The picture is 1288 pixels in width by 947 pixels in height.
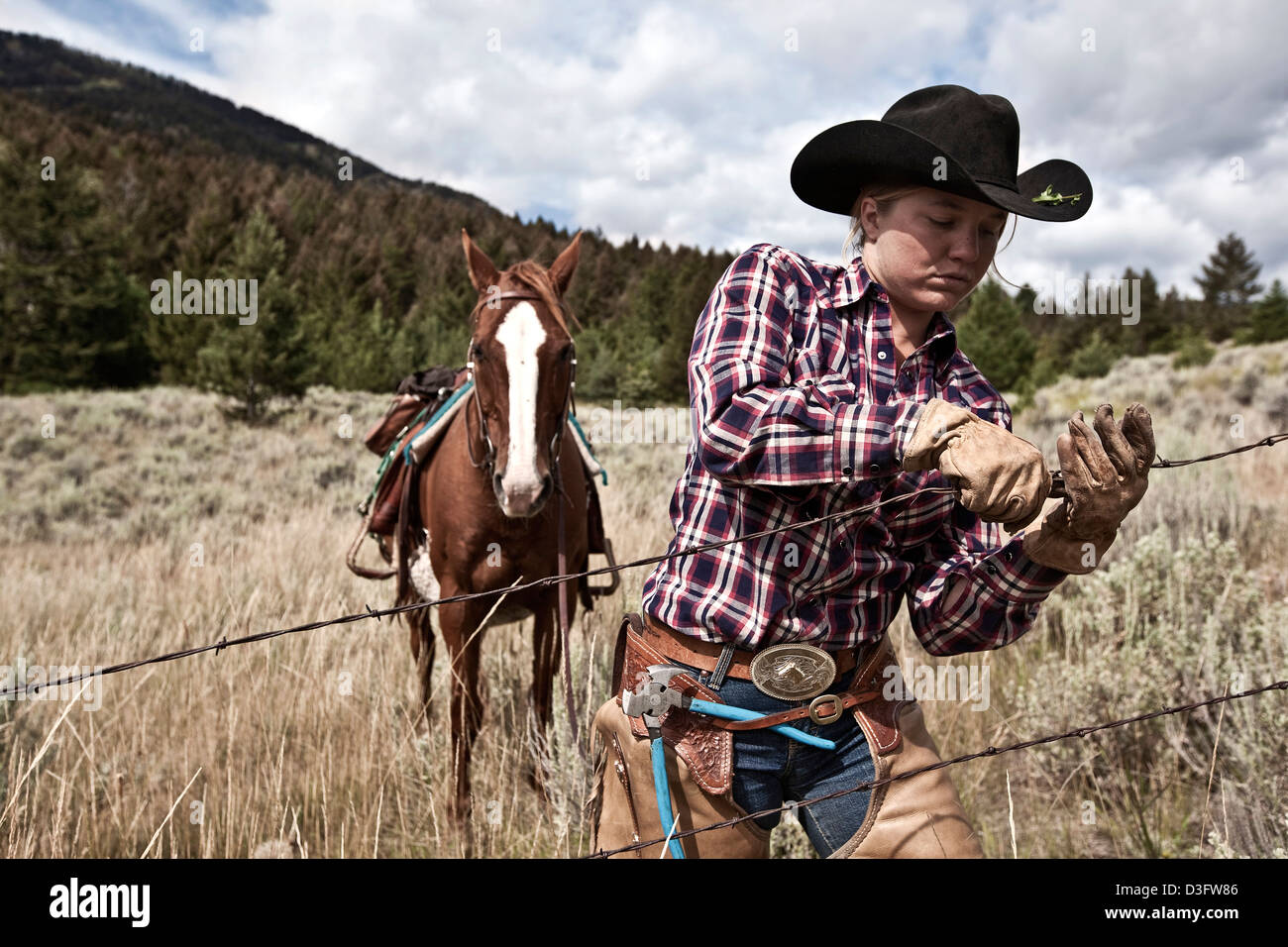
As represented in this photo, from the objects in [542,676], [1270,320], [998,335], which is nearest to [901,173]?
[542,676]

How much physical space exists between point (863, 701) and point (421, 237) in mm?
77834

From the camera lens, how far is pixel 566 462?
385 cm

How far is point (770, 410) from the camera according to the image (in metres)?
1.41

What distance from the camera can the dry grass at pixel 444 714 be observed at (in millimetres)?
3051

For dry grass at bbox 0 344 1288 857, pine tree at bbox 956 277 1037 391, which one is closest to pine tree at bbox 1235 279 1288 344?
pine tree at bbox 956 277 1037 391

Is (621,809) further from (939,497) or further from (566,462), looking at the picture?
(566,462)

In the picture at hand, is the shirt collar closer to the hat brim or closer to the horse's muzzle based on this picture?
the hat brim

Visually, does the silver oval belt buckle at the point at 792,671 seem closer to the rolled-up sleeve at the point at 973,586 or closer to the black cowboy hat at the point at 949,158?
the rolled-up sleeve at the point at 973,586

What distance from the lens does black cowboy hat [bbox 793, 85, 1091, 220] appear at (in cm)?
159

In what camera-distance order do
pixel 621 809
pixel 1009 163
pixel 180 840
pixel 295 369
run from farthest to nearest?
pixel 295 369
pixel 180 840
pixel 621 809
pixel 1009 163

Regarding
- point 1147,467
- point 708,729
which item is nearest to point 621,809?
point 708,729

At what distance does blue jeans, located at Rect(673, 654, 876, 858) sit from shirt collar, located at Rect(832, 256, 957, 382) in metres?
0.81

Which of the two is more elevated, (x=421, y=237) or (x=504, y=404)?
(x=421, y=237)

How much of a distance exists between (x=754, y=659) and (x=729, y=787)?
0.96 ft
